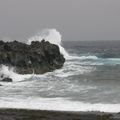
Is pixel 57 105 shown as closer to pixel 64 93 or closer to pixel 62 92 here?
pixel 64 93

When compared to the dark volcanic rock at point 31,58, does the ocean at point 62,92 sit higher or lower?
lower

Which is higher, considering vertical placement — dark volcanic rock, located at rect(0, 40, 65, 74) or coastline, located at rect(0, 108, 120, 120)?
dark volcanic rock, located at rect(0, 40, 65, 74)

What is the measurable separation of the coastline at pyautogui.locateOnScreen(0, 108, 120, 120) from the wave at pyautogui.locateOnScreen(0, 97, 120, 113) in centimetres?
107

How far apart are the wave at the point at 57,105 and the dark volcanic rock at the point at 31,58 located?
49.8 ft

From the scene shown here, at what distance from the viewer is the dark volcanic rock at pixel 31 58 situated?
1657 inches

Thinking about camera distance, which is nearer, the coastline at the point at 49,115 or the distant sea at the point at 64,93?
the coastline at the point at 49,115

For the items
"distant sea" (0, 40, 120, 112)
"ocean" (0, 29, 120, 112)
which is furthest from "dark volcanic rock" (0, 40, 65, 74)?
"distant sea" (0, 40, 120, 112)

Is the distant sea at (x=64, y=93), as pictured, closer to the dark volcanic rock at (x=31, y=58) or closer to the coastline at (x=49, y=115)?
the coastline at (x=49, y=115)

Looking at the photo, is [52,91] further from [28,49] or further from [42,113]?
[28,49]

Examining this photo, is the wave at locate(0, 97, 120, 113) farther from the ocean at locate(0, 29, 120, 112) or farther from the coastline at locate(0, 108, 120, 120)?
the coastline at locate(0, 108, 120, 120)

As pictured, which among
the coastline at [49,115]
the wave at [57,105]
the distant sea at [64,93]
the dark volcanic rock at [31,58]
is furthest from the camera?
the dark volcanic rock at [31,58]

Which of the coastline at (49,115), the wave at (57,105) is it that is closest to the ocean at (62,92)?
the wave at (57,105)

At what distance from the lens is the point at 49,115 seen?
869 inches

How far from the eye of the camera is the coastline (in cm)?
2109
